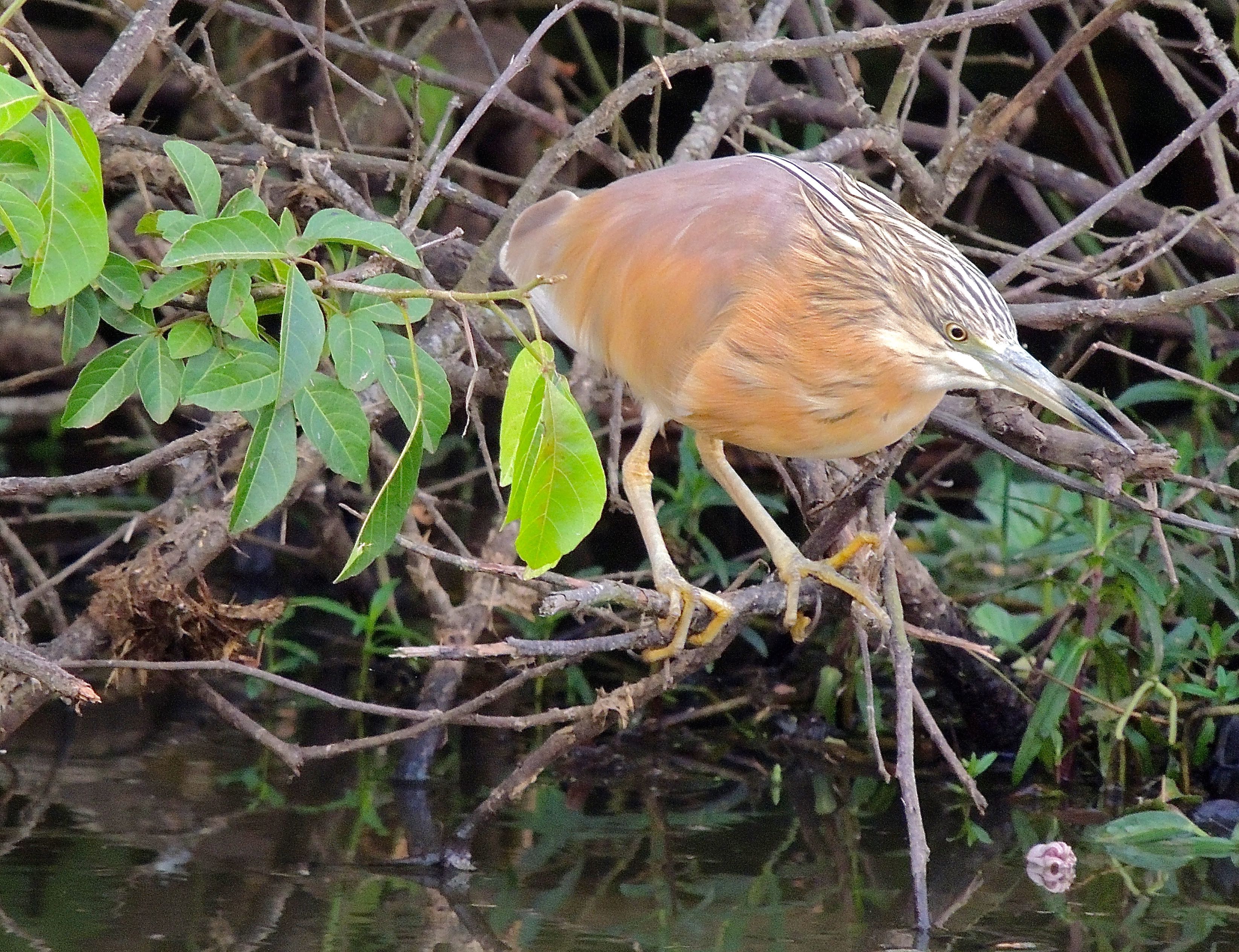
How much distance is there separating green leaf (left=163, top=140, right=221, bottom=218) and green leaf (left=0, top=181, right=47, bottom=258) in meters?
0.37

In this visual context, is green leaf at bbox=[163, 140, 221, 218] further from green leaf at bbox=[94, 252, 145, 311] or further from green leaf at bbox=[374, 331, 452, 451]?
green leaf at bbox=[374, 331, 452, 451]

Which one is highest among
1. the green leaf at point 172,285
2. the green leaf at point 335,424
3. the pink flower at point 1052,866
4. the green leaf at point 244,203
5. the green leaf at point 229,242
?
the green leaf at point 244,203

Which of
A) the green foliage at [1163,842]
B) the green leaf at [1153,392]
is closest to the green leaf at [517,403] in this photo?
the green foliage at [1163,842]

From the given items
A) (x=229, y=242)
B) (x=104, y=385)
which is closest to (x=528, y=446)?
(x=229, y=242)

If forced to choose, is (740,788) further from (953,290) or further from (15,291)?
(15,291)

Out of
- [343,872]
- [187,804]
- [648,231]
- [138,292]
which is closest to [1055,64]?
[648,231]

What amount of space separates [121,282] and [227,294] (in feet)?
0.88

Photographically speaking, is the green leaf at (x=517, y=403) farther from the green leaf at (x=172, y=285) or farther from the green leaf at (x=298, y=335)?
the green leaf at (x=172, y=285)

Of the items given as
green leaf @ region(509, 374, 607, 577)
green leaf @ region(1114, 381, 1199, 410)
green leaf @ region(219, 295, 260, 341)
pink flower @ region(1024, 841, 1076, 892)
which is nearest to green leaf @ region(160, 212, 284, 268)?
green leaf @ region(219, 295, 260, 341)

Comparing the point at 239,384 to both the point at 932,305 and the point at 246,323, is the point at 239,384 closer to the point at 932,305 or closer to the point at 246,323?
the point at 246,323

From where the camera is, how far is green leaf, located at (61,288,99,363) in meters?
2.32

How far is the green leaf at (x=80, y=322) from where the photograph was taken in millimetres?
2316

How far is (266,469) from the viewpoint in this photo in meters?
2.11

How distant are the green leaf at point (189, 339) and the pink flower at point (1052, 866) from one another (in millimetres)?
1949
